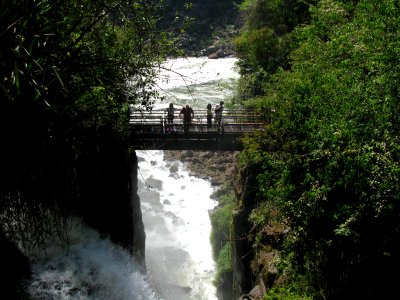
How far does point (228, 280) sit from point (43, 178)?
16.1m

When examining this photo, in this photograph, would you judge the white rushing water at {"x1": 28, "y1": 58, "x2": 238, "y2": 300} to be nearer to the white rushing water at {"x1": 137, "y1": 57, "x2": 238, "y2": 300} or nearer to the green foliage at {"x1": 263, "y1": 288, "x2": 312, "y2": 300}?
the white rushing water at {"x1": 137, "y1": 57, "x2": 238, "y2": 300}

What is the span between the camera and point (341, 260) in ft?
28.2

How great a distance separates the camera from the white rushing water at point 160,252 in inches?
445

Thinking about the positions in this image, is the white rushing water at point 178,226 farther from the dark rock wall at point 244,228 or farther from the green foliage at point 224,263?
the dark rock wall at point 244,228

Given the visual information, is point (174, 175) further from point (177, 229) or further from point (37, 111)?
point (37, 111)

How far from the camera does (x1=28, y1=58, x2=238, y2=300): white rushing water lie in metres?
11.3

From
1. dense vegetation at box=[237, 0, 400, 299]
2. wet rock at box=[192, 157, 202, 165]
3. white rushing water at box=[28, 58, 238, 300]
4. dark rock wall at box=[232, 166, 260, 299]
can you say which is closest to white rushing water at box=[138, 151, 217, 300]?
white rushing water at box=[28, 58, 238, 300]

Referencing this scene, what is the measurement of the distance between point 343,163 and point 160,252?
795 inches

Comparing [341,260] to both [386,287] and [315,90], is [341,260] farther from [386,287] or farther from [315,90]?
[315,90]

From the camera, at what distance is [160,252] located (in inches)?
1053

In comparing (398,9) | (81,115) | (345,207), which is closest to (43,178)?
(81,115)

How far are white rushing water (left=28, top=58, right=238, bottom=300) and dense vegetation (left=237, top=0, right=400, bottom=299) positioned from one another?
2984mm

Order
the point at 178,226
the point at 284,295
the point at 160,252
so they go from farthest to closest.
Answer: the point at 178,226 < the point at 160,252 < the point at 284,295

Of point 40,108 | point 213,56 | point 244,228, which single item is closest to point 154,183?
point 244,228
